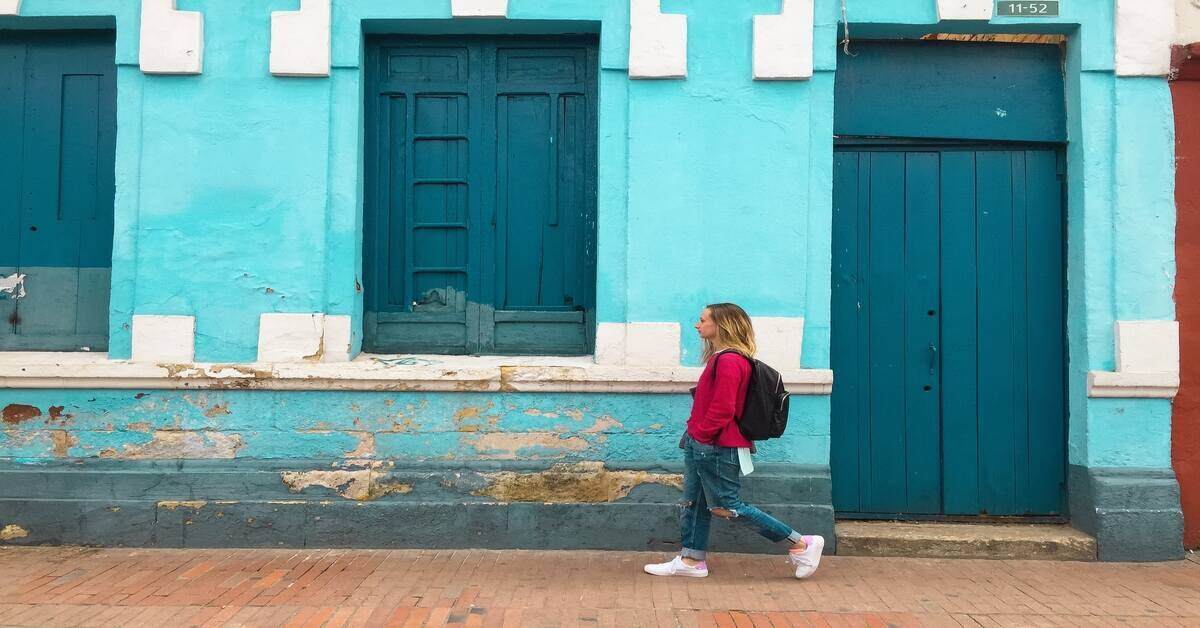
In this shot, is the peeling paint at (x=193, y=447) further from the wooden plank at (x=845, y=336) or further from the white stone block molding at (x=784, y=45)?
the white stone block molding at (x=784, y=45)

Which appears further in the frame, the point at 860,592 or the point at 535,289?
the point at 535,289

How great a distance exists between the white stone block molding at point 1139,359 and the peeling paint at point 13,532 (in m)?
6.44

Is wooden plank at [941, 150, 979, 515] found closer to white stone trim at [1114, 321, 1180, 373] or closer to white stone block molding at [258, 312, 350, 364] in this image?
white stone trim at [1114, 321, 1180, 373]

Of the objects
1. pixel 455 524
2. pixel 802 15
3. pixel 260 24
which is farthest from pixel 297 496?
pixel 802 15

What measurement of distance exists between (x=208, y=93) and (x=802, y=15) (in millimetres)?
3650

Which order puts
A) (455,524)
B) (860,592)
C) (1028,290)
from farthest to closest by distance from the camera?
(1028,290)
(455,524)
(860,592)

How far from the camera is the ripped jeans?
4.97 meters

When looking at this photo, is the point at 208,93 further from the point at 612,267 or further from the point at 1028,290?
the point at 1028,290

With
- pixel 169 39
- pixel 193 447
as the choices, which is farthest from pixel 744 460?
pixel 169 39

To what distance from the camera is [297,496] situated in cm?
564

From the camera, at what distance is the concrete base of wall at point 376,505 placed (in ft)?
18.4

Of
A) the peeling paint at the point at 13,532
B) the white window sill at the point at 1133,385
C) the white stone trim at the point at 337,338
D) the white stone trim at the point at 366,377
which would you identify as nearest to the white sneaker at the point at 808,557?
the white stone trim at the point at 366,377

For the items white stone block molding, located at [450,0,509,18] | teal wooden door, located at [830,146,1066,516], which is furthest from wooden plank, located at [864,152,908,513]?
white stone block molding, located at [450,0,509,18]

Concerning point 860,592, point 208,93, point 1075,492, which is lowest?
point 860,592
